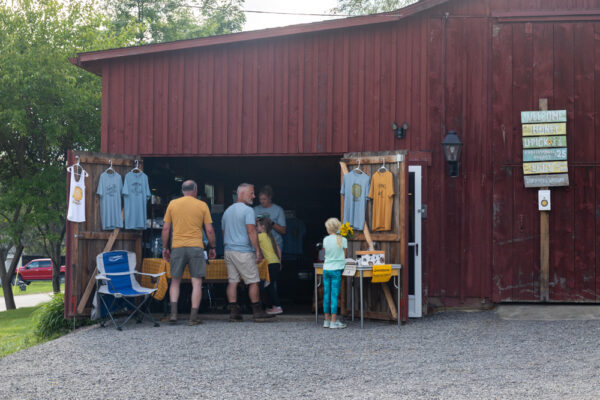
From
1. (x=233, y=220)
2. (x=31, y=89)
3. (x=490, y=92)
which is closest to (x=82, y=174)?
(x=233, y=220)

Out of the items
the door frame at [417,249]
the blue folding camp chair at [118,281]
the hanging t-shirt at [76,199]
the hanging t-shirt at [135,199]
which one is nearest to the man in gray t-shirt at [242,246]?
the blue folding camp chair at [118,281]

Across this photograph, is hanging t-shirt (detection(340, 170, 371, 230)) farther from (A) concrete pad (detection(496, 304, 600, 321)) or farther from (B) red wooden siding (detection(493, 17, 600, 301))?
(A) concrete pad (detection(496, 304, 600, 321))

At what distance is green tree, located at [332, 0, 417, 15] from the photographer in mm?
28156

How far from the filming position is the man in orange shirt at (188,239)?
9.34 metres

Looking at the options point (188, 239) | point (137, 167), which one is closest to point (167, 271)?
point (188, 239)

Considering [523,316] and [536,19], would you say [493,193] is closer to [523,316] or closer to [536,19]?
[523,316]

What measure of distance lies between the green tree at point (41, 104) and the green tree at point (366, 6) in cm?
1096

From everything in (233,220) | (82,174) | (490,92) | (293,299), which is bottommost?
(293,299)

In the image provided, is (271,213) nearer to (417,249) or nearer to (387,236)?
(387,236)

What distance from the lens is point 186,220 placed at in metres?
9.32

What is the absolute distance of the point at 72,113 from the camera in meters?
20.5

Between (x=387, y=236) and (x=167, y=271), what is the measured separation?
2987mm

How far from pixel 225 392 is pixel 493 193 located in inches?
237

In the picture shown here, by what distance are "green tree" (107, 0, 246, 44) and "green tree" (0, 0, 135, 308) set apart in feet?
22.2
